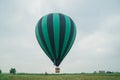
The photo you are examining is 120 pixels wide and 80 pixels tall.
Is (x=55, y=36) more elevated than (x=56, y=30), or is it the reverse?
(x=56, y=30)

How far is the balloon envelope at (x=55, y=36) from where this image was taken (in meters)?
58.2

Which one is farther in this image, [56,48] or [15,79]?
[56,48]

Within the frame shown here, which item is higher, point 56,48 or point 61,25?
point 61,25

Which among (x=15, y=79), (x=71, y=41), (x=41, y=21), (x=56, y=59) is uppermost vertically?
(x=41, y=21)

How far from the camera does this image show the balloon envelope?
191 ft

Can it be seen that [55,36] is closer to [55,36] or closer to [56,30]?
[55,36]

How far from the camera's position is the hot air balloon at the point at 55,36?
58.2 metres

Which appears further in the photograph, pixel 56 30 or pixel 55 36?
pixel 56 30

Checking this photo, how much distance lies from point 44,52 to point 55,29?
19.3 feet

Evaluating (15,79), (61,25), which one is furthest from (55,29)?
(15,79)

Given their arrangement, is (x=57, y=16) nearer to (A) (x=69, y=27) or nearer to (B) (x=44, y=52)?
(A) (x=69, y=27)

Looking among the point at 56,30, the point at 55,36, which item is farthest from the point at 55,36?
the point at 56,30

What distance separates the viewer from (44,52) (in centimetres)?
6066

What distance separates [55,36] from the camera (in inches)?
2309
